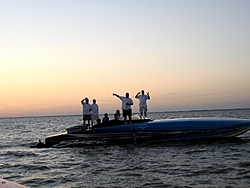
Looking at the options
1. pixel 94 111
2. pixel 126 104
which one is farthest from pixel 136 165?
pixel 94 111

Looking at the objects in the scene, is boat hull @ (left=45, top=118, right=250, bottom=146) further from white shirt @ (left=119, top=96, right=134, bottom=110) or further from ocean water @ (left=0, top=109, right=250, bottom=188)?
white shirt @ (left=119, top=96, right=134, bottom=110)

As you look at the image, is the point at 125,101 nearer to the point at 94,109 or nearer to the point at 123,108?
the point at 123,108

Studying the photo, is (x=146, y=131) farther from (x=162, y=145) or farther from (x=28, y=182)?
(x=28, y=182)

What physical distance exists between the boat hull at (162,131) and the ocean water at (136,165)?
14.8 inches

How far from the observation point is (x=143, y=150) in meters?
14.0

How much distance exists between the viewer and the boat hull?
50.8ft

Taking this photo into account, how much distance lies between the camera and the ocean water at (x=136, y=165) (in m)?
8.82

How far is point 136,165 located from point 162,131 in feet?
15.6

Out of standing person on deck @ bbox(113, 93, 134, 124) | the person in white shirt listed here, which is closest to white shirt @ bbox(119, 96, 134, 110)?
standing person on deck @ bbox(113, 93, 134, 124)

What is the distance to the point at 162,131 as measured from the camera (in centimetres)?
1550

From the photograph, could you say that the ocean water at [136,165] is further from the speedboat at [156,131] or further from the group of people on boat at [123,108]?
the group of people on boat at [123,108]

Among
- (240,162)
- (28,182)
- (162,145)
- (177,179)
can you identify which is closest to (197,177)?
(177,179)

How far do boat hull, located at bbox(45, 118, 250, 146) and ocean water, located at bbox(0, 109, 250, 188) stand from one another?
1.23 ft

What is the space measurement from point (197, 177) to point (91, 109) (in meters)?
8.64
